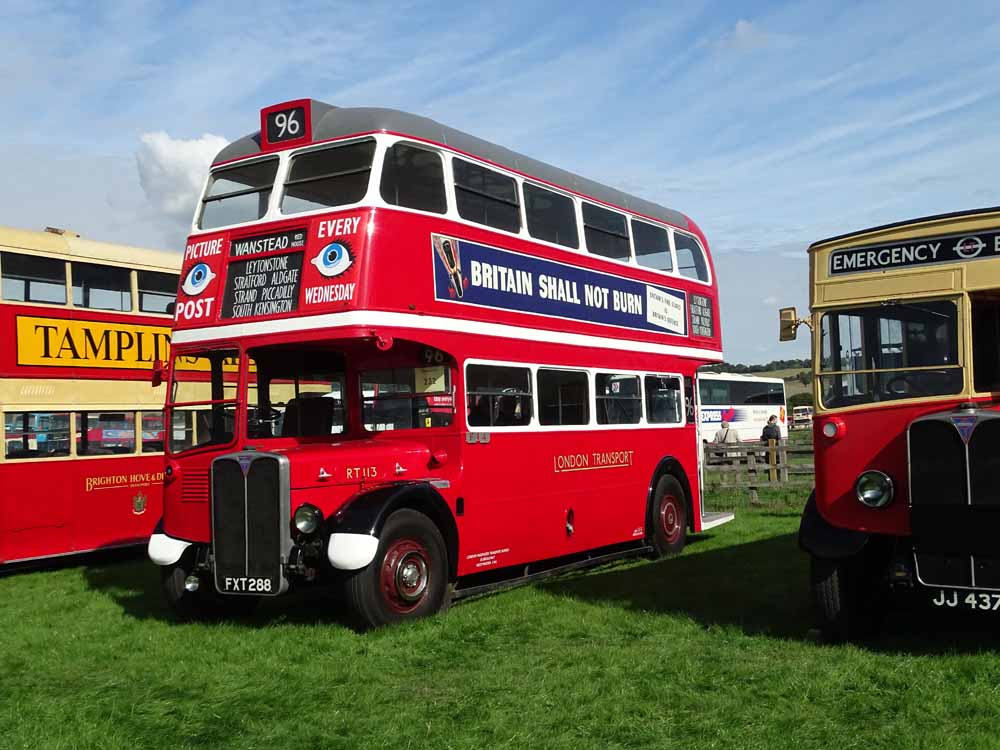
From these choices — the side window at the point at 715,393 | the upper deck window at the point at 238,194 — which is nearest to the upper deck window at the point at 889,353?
the upper deck window at the point at 238,194

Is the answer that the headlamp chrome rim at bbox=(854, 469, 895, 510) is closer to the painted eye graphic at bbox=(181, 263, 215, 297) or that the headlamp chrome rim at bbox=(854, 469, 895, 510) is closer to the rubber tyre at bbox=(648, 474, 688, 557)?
the painted eye graphic at bbox=(181, 263, 215, 297)

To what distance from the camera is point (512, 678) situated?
7289 mm

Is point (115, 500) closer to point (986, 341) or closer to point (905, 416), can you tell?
point (905, 416)

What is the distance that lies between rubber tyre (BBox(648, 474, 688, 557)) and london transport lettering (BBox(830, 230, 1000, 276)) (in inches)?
242

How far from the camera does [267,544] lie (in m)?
8.88

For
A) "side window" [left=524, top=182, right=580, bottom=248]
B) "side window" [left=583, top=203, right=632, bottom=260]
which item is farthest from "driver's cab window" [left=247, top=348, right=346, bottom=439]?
"side window" [left=583, top=203, right=632, bottom=260]

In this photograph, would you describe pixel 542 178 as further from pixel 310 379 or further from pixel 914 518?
pixel 914 518

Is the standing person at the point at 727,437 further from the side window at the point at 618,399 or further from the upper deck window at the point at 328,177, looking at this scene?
the upper deck window at the point at 328,177

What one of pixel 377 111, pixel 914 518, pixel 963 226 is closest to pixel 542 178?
pixel 377 111

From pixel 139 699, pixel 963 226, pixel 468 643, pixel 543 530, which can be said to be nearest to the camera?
pixel 139 699

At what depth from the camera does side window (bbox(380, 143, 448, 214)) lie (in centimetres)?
968

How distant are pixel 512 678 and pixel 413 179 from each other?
4761 millimetres

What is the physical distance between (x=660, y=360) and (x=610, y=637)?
19.9 ft

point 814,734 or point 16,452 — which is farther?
point 16,452
